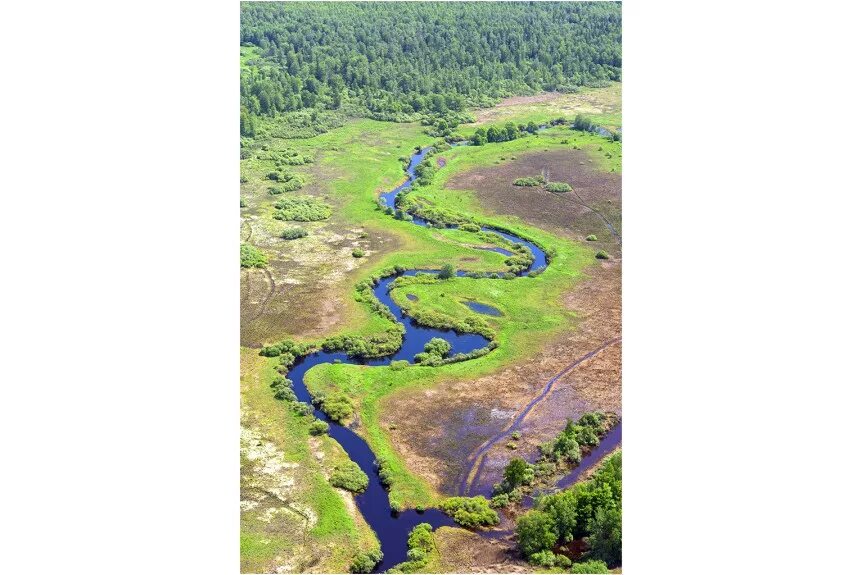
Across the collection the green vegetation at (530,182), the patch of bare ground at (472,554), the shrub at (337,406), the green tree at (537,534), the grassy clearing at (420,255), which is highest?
the green tree at (537,534)

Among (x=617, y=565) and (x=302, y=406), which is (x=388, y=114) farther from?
(x=617, y=565)

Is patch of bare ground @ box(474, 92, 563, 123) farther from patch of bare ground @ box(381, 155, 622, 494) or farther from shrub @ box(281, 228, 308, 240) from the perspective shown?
patch of bare ground @ box(381, 155, 622, 494)

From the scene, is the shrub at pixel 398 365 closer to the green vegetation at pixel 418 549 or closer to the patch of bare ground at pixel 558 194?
the green vegetation at pixel 418 549

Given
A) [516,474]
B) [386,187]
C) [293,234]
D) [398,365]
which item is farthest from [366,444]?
[386,187]

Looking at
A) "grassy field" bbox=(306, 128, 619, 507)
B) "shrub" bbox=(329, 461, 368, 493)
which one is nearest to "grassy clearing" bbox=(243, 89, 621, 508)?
"grassy field" bbox=(306, 128, 619, 507)

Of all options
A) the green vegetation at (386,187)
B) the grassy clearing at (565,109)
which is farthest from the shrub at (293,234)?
the grassy clearing at (565,109)
